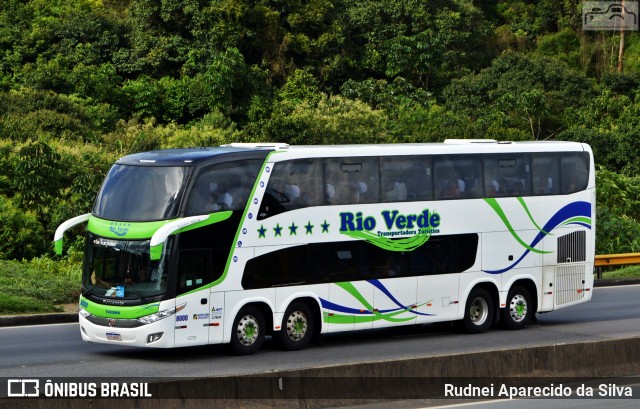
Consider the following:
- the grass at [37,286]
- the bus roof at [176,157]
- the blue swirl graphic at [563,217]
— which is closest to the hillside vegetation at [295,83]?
the grass at [37,286]

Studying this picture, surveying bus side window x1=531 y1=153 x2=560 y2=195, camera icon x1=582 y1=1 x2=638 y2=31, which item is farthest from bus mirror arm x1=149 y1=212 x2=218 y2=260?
camera icon x1=582 y1=1 x2=638 y2=31

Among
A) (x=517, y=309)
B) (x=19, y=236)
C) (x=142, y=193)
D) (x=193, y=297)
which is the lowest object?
(x=517, y=309)

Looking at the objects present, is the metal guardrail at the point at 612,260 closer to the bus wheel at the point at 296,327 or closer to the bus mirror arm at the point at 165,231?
the bus wheel at the point at 296,327

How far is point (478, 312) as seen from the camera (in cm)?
2073

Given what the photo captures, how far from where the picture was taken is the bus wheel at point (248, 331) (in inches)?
685

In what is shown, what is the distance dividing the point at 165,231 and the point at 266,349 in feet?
10.1

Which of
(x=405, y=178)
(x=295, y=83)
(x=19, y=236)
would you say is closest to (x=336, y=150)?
(x=405, y=178)

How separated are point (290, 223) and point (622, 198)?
2671 cm

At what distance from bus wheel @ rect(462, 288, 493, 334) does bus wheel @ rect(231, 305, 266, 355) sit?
14.7 ft

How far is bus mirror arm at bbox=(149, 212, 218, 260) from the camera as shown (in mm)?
16219

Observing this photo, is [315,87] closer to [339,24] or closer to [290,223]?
[339,24]

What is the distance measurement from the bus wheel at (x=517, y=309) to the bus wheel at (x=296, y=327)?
4477 millimetres

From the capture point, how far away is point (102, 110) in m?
44.8

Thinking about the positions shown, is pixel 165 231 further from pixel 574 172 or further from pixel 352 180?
pixel 574 172
